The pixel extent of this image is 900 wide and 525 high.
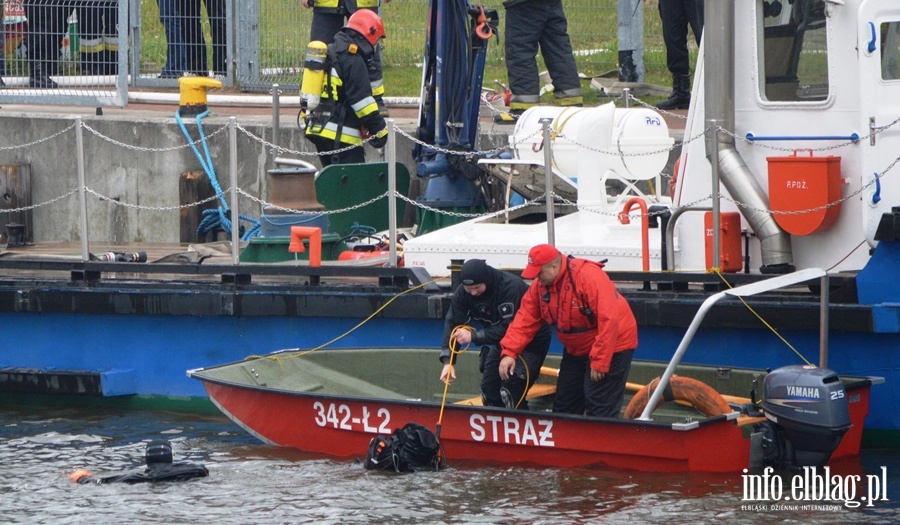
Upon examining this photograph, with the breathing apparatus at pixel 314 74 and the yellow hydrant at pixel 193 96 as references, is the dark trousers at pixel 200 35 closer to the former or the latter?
the yellow hydrant at pixel 193 96

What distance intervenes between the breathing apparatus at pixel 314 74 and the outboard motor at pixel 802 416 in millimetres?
4714

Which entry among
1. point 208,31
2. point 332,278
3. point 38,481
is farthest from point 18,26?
point 38,481

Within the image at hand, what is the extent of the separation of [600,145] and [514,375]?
7.36 feet

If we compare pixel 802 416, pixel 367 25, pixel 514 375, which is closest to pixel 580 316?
pixel 514 375

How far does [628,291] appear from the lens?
9422mm

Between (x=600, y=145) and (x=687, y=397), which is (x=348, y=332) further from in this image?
(x=687, y=397)

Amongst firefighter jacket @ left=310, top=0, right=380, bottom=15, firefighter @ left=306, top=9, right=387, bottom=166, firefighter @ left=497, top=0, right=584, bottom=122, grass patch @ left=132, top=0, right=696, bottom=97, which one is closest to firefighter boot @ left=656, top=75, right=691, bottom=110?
firefighter @ left=497, top=0, right=584, bottom=122

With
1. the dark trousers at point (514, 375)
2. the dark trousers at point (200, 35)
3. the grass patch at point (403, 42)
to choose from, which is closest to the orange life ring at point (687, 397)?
the dark trousers at point (514, 375)

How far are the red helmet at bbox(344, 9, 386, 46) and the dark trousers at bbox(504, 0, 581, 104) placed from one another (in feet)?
5.12

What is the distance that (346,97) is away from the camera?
1155 cm

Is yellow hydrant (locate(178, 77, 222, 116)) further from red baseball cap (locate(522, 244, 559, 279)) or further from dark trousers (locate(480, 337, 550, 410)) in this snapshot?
red baseball cap (locate(522, 244, 559, 279))

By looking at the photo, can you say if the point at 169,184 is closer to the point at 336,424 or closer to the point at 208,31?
the point at 208,31

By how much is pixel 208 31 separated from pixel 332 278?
6.43 metres

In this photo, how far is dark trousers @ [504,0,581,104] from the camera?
1272cm
